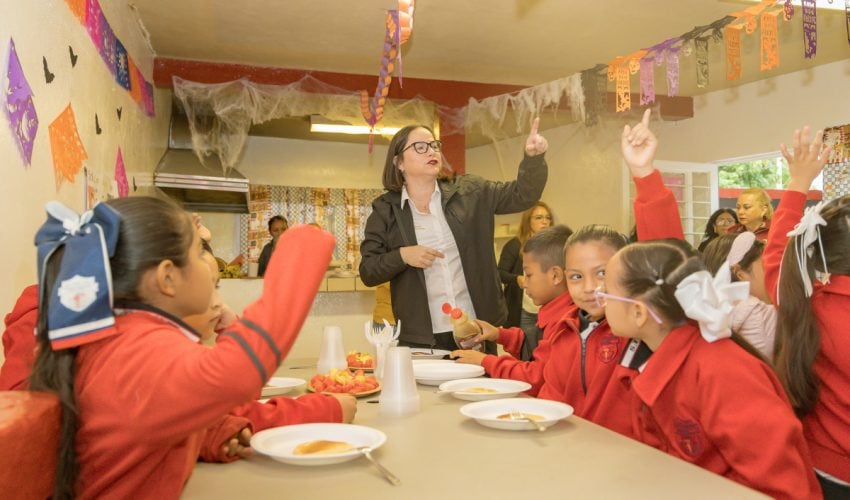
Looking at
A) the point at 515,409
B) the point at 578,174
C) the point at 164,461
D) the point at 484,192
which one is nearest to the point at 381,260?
the point at 484,192

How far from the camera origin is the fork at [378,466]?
1092 mm

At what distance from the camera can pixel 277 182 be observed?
750 cm

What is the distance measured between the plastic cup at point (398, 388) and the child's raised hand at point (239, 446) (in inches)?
Result: 15.3

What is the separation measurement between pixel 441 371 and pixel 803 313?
105 cm

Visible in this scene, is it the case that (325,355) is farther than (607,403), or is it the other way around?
(325,355)

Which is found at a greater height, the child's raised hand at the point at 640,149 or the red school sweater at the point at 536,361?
the child's raised hand at the point at 640,149

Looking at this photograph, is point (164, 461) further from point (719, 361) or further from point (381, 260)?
point (381, 260)

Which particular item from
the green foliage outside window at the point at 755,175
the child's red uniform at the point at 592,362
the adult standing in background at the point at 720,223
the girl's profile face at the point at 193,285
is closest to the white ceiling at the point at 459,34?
the adult standing in background at the point at 720,223

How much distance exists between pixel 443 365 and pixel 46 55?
1856 mm

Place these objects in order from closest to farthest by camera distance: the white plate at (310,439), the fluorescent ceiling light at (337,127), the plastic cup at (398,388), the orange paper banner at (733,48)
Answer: the white plate at (310,439) → the plastic cup at (398,388) → the orange paper banner at (733,48) → the fluorescent ceiling light at (337,127)

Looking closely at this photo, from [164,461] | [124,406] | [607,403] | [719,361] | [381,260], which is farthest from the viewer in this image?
[381,260]

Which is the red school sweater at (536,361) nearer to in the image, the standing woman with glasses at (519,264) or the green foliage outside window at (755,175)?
the standing woman with glasses at (519,264)

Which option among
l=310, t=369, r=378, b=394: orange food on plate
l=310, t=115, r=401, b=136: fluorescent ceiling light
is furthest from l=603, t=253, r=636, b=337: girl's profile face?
l=310, t=115, r=401, b=136: fluorescent ceiling light

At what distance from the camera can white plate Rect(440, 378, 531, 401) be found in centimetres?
173
